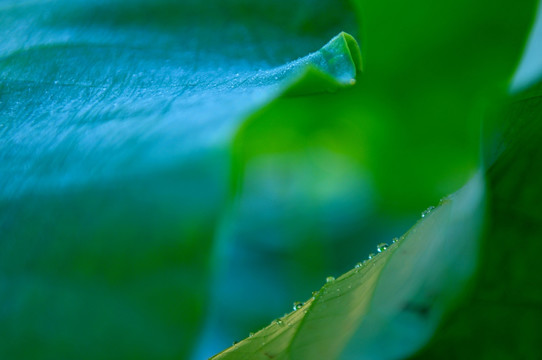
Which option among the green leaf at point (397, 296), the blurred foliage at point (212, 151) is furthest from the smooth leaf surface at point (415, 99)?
the green leaf at point (397, 296)

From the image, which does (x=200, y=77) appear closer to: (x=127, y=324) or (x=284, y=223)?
(x=127, y=324)

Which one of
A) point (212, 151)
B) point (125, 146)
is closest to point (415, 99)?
point (212, 151)

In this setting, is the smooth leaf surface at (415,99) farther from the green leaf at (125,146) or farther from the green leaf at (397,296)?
the green leaf at (397,296)

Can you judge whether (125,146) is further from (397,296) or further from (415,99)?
A: (415,99)

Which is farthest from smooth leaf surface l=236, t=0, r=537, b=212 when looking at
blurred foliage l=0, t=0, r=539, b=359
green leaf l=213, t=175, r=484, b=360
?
green leaf l=213, t=175, r=484, b=360

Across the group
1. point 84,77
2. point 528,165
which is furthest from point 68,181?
point 528,165

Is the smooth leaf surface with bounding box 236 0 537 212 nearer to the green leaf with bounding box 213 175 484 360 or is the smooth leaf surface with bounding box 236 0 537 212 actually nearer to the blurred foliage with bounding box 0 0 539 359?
the blurred foliage with bounding box 0 0 539 359
